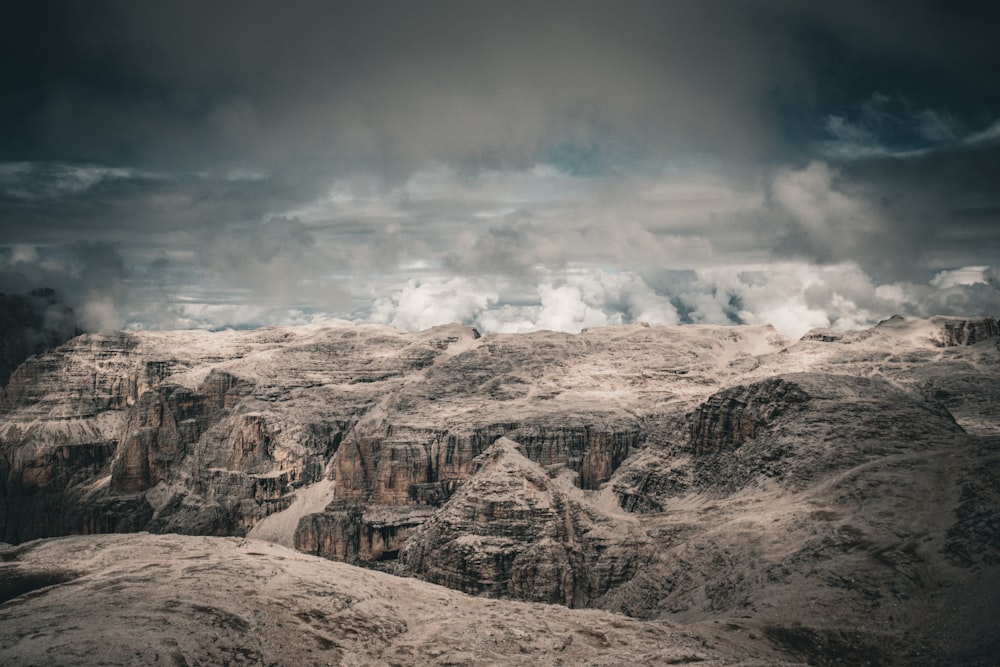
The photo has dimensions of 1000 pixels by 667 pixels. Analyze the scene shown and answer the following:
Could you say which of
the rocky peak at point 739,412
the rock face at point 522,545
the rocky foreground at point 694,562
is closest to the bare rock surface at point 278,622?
the rocky foreground at point 694,562

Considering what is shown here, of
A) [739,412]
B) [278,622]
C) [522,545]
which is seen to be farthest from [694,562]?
[278,622]

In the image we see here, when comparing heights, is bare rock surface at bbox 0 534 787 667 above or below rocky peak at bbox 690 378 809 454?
below

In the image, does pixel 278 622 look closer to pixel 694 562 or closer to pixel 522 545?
pixel 522 545

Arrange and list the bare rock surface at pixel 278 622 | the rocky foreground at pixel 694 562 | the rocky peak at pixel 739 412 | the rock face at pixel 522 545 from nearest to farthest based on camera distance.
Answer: the bare rock surface at pixel 278 622 < the rocky foreground at pixel 694 562 < the rock face at pixel 522 545 < the rocky peak at pixel 739 412

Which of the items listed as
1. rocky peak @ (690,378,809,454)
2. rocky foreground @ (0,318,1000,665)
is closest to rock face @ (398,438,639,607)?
rocky foreground @ (0,318,1000,665)

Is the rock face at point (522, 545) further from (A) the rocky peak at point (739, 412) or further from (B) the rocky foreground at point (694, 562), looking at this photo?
(A) the rocky peak at point (739, 412)

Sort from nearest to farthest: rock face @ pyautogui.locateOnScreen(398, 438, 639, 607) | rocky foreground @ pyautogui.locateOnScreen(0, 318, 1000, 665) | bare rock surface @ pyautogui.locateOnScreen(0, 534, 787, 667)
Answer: bare rock surface @ pyautogui.locateOnScreen(0, 534, 787, 667) → rocky foreground @ pyautogui.locateOnScreen(0, 318, 1000, 665) → rock face @ pyautogui.locateOnScreen(398, 438, 639, 607)

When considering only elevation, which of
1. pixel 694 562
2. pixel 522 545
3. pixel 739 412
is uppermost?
pixel 739 412

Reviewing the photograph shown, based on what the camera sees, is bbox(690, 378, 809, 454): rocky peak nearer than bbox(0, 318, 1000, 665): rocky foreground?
No

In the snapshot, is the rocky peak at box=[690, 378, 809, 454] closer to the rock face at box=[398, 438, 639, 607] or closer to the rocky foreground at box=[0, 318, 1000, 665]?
the rocky foreground at box=[0, 318, 1000, 665]

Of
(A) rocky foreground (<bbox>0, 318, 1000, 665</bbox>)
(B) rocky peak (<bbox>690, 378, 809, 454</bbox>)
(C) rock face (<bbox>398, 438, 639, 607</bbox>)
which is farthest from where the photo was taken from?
(B) rocky peak (<bbox>690, 378, 809, 454</bbox>)

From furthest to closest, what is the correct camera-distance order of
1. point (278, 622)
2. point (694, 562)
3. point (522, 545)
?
1. point (522, 545)
2. point (694, 562)
3. point (278, 622)

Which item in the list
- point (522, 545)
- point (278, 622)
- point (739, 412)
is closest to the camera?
point (278, 622)

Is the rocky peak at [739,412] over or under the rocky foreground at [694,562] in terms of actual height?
over
